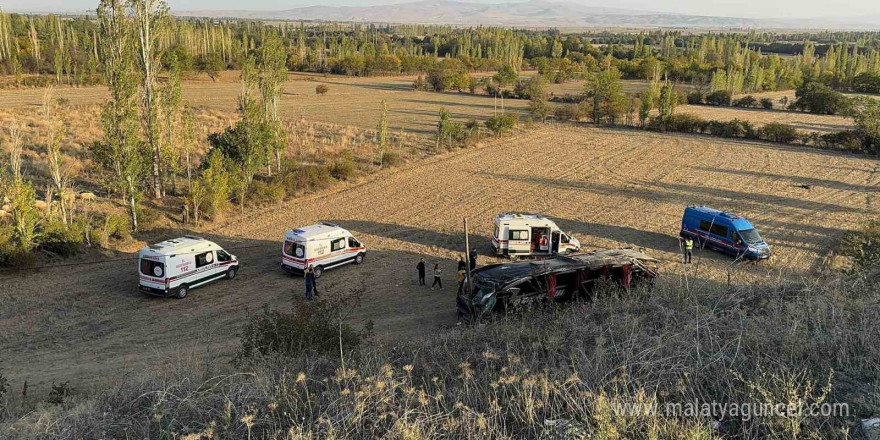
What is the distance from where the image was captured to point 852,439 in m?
4.49

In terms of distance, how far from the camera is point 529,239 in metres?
18.4

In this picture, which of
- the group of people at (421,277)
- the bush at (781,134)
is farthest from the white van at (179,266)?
the bush at (781,134)

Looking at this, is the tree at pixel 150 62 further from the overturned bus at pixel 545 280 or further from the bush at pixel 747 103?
the bush at pixel 747 103

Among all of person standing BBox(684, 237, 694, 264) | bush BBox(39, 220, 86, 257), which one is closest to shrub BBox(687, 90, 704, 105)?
person standing BBox(684, 237, 694, 264)

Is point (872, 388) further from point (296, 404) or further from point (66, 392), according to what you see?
point (66, 392)

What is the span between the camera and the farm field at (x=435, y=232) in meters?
13.2

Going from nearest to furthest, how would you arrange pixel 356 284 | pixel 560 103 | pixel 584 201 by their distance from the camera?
pixel 356 284
pixel 584 201
pixel 560 103

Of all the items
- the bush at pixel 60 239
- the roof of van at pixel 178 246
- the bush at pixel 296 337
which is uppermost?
the bush at pixel 296 337

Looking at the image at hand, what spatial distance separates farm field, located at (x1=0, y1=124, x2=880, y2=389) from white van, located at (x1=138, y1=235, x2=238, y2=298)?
14.8 inches

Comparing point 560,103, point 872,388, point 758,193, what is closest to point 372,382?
point 872,388

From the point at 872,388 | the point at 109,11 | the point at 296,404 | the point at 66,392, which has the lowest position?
the point at 66,392

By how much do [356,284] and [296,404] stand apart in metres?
11.3

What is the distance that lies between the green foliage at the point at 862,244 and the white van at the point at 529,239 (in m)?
7.54

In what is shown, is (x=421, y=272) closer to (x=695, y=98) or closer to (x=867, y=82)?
(x=695, y=98)
